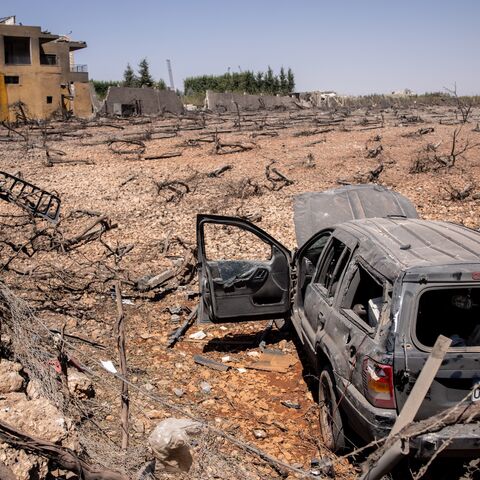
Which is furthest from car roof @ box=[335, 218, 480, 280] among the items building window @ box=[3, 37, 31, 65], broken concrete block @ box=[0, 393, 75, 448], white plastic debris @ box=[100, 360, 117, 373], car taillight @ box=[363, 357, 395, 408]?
building window @ box=[3, 37, 31, 65]

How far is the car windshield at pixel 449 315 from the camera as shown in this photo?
398 centimetres

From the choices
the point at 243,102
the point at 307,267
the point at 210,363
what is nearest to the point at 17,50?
the point at 243,102

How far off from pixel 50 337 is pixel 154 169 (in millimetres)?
11909

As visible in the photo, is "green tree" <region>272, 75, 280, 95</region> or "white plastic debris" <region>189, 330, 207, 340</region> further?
"green tree" <region>272, 75, 280, 95</region>

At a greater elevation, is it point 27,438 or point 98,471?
point 27,438

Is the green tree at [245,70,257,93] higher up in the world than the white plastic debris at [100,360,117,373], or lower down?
higher up

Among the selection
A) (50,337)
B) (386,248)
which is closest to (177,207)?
(50,337)

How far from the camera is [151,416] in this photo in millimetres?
4906

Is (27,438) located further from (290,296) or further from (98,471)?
(290,296)

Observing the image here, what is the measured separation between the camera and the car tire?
167 inches

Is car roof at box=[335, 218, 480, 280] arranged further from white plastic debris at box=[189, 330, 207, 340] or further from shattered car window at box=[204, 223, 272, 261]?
shattered car window at box=[204, 223, 272, 261]

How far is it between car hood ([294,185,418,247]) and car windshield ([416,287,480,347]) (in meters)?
3.09

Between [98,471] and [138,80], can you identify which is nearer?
[98,471]

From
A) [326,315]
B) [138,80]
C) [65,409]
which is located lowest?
[65,409]
